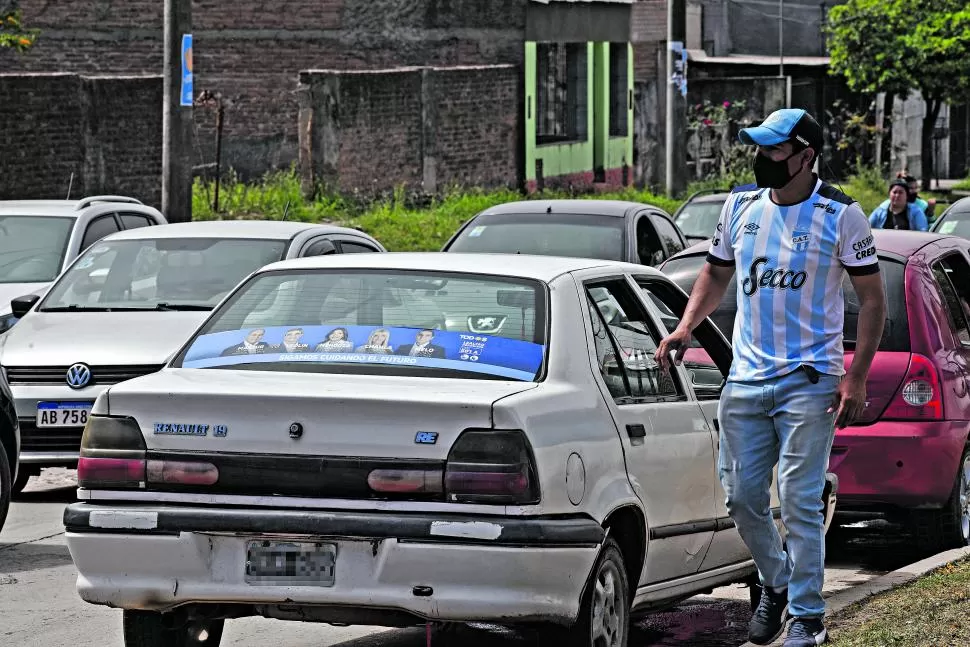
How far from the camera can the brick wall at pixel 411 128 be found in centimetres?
2839

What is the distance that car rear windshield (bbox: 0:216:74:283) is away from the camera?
48.0 ft

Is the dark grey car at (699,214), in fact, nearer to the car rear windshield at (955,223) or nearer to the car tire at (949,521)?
the car rear windshield at (955,223)

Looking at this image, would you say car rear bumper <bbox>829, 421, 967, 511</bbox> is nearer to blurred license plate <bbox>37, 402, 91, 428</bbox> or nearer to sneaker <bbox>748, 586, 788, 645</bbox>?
sneaker <bbox>748, 586, 788, 645</bbox>

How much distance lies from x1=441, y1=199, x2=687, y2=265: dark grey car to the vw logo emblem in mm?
3625

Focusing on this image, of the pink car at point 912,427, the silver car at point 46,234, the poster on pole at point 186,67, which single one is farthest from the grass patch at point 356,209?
the pink car at point 912,427

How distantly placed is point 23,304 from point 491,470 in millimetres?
7405

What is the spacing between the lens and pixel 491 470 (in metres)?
5.56

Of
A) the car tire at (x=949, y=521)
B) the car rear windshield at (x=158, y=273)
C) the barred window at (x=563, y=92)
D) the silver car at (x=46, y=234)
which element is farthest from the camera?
the barred window at (x=563, y=92)

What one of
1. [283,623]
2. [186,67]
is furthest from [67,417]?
[186,67]

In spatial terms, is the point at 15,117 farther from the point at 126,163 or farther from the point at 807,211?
the point at 807,211

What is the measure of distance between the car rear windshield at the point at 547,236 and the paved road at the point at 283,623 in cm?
499

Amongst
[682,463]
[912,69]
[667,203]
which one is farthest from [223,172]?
[682,463]

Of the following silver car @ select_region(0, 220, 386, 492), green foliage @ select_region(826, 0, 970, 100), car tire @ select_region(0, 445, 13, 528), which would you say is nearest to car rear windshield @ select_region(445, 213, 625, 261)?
silver car @ select_region(0, 220, 386, 492)

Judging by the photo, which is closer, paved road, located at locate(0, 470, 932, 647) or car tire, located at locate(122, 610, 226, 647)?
car tire, located at locate(122, 610, 226, 647)
